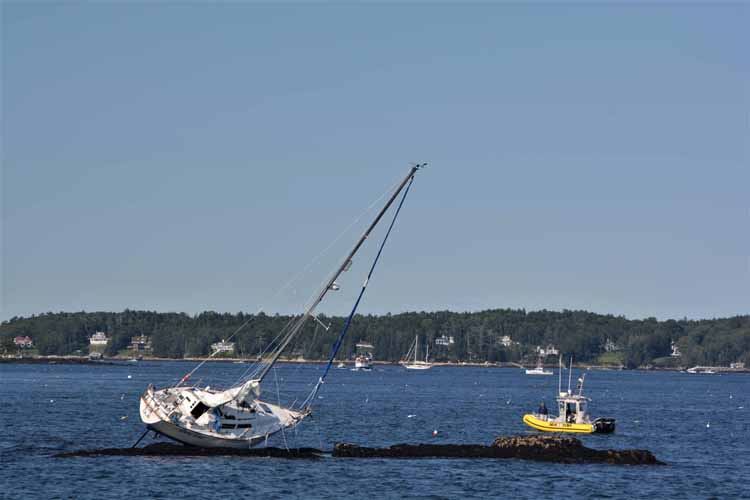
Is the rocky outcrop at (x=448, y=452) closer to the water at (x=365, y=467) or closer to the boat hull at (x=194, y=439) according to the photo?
the boat hull at (x=194, y=439)

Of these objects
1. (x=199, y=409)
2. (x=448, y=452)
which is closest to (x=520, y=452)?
(x=448, y=452)

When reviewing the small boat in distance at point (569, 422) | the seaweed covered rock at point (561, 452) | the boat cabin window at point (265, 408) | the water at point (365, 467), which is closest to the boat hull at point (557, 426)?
the small boat in distance at point (569, 422)

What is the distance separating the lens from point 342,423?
11956 cm

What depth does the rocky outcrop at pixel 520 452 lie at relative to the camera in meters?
83.7

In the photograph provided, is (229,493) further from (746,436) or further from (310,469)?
(746,436)

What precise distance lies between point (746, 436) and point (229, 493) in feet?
215

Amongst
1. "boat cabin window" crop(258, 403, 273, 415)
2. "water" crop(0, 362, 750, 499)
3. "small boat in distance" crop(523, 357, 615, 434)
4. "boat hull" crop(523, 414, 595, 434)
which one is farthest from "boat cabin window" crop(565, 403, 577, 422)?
"boat cabin window" crop(258, 403, 273, 415)

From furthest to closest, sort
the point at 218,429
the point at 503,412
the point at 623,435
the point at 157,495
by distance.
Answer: the point at 503,412 → the point at 623,435 → the point at 218,429 → the point at 157,495

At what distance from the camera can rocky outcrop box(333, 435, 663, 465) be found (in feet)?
275

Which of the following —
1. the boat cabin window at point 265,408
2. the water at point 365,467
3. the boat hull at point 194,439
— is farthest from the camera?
the boat cabin window at point 265,408

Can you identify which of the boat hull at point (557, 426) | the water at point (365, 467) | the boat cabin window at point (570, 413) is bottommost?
the water at point (365, 467)

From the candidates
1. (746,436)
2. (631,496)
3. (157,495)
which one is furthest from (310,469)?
(746,436)

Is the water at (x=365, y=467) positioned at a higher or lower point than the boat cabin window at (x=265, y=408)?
lower

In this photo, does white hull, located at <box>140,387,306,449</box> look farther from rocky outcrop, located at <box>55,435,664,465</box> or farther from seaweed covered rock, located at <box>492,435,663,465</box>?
seaweed covered rock, located at <box>492,435,663,465</box>
